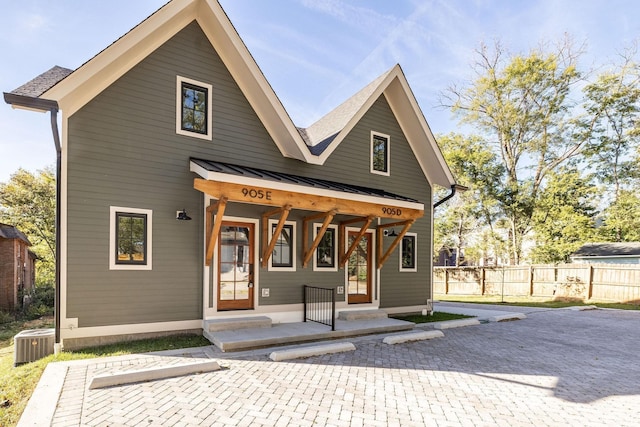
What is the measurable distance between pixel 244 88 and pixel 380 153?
4.51m

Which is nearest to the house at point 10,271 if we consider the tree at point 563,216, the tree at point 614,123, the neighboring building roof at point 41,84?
the neighboring building roof at point 41,84

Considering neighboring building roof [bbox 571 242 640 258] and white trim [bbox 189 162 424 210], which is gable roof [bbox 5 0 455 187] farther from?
neighboring building roof [bbox 571 242 640 258]

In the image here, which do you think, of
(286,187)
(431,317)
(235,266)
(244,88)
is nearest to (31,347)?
(235,266)

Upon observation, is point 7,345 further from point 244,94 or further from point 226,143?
point 244,94

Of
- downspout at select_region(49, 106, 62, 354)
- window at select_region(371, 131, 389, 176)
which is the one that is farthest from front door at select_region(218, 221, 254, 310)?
window at select_region(371, 131, 389, 176)

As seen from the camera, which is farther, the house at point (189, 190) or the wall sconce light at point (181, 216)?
the wall sconce light at point (181, 216)

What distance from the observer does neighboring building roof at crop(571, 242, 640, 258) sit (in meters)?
19.4

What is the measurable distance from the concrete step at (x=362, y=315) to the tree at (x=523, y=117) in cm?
1886

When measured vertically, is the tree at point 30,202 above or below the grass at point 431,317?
above

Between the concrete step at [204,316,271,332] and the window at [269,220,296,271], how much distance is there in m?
1.34

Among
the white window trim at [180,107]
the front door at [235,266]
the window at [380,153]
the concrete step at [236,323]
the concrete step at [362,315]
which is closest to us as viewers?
the concrete step at [236,323]

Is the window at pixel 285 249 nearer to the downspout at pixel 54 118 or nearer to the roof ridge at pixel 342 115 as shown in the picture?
the roof ridge at pixel 342 115

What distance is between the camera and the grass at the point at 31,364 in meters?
4.34

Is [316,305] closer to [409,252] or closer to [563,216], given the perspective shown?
[409,252]
